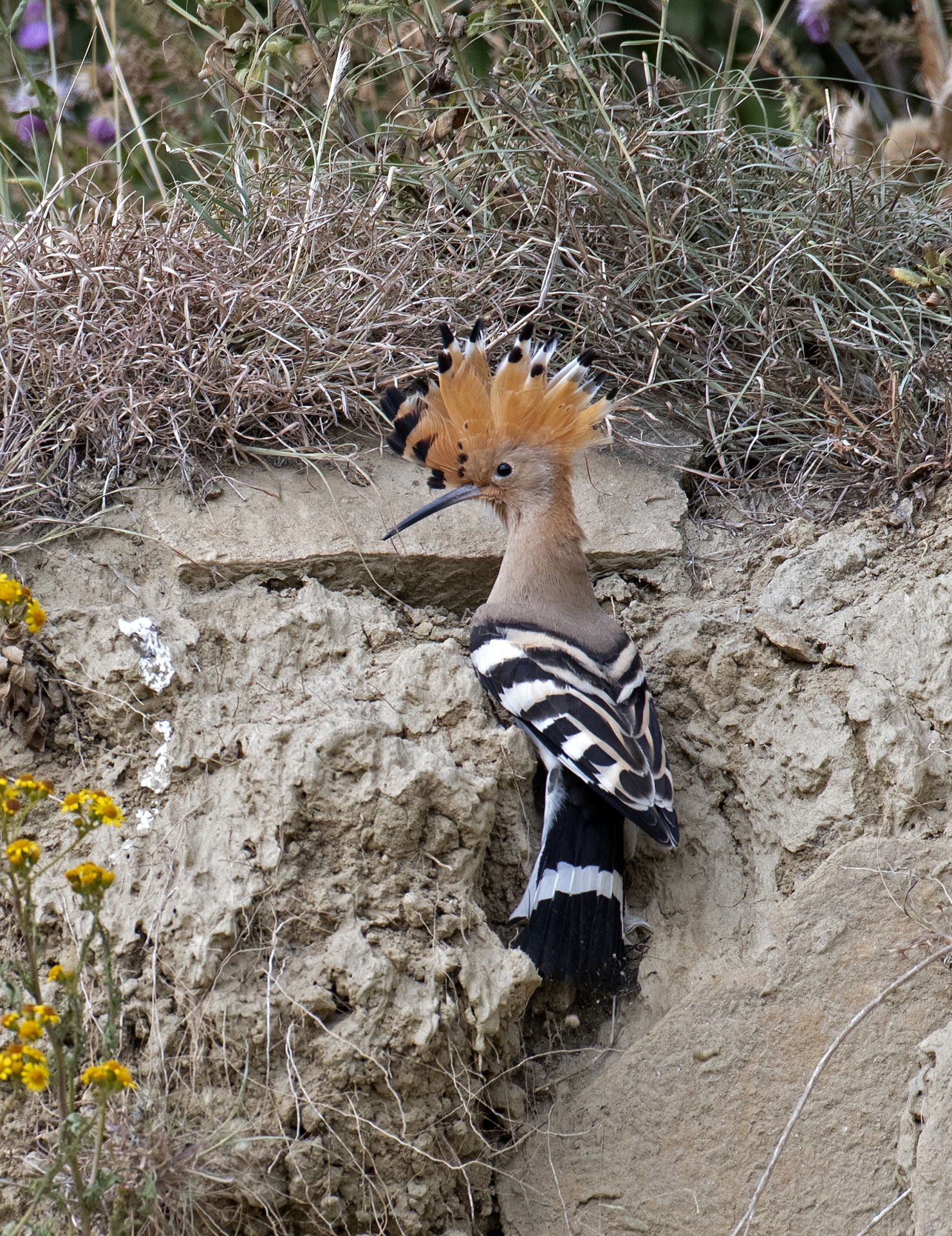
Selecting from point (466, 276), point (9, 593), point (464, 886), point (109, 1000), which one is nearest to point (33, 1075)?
point (109, 1000)

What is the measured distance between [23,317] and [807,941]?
94.8 inches

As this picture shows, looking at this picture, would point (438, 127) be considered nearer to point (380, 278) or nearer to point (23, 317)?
point (380, 278)

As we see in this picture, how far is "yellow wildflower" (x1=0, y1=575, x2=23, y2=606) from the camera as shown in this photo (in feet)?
6.49

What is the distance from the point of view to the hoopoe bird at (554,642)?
2.53 metres

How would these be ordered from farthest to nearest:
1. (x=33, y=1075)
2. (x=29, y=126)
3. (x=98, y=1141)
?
(x=29, y=126)
(x=98, y=1141)
(x=33, y=1075)

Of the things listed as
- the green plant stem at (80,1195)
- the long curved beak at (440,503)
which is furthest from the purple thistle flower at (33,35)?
the green plant stem at (80,1195)

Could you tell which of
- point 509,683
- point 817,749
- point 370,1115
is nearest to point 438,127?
point 509,683

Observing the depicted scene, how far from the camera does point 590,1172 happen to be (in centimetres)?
235

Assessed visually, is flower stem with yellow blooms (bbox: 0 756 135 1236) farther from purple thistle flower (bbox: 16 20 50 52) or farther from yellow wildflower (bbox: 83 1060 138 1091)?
purple thistle flower (bbox: 16 20 50 52)

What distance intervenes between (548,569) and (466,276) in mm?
977

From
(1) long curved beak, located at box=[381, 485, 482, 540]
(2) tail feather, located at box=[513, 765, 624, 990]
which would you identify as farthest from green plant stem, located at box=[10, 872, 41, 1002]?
(1) long curved beak, located at box=[381, 485, 482, 540]

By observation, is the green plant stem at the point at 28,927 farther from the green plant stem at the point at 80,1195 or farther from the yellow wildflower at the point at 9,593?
the yellow wildflower at the point at 9,593

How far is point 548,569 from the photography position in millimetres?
2934

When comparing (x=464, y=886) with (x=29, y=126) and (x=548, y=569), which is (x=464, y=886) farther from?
(x=29, y=126)
